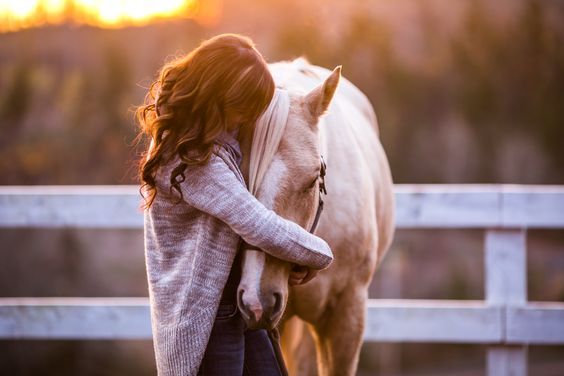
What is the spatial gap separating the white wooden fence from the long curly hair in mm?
1597

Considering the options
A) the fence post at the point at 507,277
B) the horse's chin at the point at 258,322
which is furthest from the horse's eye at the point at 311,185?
the fence post at the point at 507,277

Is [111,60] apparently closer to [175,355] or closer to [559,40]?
[559,40]

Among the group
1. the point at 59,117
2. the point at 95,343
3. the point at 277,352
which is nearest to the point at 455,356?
the point at 95,343

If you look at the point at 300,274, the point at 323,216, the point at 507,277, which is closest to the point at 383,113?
the point at 507,277

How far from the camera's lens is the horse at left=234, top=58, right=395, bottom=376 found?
1847 millimetres

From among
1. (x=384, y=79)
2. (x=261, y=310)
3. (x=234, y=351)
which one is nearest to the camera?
(x=261, y=310)

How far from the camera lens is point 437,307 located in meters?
3.39

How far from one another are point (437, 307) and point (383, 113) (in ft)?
57.0

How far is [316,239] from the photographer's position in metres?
1.88

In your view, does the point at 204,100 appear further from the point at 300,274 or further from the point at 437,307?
the point at 437,307

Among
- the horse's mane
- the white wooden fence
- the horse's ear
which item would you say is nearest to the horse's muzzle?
the horse's mane

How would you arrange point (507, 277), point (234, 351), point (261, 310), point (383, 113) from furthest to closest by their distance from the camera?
point (383, 113) < point (507, 277) < point (234, 351) < point (261, 310)

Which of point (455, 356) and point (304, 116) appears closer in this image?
point (304, 116)

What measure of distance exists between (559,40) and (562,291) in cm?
1050
